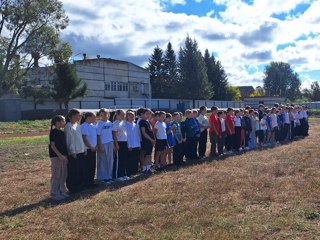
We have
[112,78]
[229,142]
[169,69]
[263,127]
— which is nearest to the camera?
[229,142]

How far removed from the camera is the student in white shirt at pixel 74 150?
27.9 feet

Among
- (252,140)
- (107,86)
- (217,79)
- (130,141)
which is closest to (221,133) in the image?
(252,140)

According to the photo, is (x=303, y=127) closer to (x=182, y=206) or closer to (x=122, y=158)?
(x=122, y=158)

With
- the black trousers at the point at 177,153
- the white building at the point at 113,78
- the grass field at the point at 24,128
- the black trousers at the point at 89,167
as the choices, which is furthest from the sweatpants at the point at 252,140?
the white building at the point at 113,78

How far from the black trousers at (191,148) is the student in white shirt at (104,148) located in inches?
140

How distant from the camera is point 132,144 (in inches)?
406

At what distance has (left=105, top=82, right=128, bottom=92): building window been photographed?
191 feet

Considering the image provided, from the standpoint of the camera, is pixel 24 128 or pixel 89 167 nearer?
pixel 89 167

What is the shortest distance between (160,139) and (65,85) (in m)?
33.8

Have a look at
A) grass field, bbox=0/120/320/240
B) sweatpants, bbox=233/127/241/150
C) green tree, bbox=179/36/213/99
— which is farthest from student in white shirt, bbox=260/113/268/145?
green tree, bbox=179/36/213/99

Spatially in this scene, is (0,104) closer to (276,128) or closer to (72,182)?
(276,128)

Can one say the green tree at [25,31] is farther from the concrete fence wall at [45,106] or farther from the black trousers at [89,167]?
the black trousers at [89,167]

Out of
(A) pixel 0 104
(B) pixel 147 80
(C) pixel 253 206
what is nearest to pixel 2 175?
(C) pixel 253 206

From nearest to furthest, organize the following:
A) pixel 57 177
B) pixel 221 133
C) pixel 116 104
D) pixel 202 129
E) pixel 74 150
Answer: pixel 57 177
pixel 74 150
pixel 202 129
pixel 221 133
pixel 116 104
